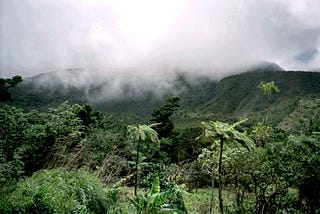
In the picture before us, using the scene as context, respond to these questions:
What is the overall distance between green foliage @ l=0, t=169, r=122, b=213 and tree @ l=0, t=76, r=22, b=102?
3803mm

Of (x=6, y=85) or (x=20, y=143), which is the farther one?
(x=6, y=85)

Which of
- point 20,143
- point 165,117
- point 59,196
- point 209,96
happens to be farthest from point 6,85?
point 209,96

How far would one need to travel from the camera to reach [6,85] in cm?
990

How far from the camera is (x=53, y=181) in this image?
6246 millimetres

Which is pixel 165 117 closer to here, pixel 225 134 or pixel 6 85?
pixel 6 85

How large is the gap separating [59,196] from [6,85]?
19.5 ft

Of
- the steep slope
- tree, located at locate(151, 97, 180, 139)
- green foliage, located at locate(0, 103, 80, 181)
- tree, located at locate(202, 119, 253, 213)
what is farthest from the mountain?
green foliage, located at locate(0, 103, 80, 181)

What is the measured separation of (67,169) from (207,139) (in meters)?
4.18

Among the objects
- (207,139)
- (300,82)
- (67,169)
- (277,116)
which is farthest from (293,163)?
(300,82)

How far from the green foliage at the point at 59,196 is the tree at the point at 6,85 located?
3.80 m

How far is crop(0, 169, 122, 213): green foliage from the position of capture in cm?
500

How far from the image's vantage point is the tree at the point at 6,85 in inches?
373

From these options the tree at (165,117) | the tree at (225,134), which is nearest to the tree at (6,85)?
the tree at (225,134)

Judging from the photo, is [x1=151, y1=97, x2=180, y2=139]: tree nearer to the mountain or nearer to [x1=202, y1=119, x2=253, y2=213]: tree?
[x1=202, y1=119, x2=253, y2=213]: tree
